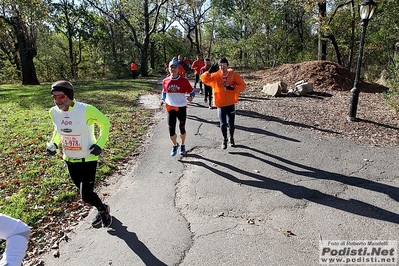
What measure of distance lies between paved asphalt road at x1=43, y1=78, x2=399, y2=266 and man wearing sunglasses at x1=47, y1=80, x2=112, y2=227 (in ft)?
2.55

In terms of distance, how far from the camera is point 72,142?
3.26 meters

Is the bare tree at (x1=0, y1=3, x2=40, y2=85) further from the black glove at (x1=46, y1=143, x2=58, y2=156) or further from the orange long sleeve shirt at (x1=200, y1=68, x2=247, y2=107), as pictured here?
the black glove at (x1=46, y1=143, x2=58, y2=156)

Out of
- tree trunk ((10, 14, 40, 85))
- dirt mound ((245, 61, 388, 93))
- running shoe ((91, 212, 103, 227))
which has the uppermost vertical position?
tree trunk ((10, 14, 40, 85))

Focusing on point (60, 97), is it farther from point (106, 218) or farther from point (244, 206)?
point (244, 206)

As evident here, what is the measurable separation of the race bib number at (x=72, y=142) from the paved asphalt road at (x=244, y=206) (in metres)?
1.23

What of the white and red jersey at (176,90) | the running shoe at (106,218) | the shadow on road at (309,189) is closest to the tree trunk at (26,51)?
the white and red jersey at (176,90)

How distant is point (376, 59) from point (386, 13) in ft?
23.6

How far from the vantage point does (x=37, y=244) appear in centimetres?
350

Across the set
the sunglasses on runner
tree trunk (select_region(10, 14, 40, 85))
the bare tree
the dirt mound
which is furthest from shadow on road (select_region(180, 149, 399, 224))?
tree trunk (select_region(10, 14, 40, 85))

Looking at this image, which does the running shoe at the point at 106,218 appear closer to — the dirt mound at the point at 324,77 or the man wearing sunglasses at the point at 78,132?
the man wearing sunglasses at the point at 78,132

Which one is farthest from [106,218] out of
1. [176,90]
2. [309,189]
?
[309,189]

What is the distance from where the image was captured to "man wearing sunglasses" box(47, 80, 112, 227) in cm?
307

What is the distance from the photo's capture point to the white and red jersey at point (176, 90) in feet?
17.6

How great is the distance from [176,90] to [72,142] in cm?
257
